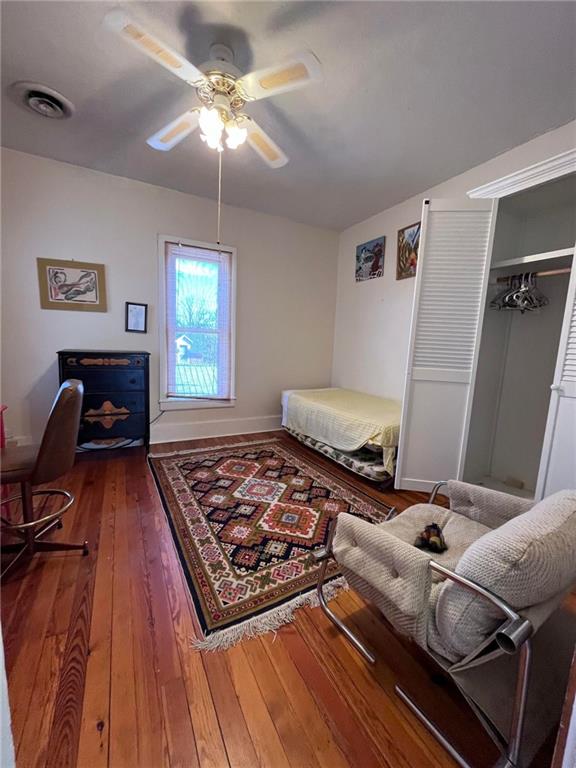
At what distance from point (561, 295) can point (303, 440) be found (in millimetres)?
2452

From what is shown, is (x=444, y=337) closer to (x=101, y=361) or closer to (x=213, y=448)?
(x=213, y=448)

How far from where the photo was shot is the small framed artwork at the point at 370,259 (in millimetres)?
3424

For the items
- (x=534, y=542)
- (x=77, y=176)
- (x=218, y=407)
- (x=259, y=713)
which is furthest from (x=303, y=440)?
(x=77, y=176)

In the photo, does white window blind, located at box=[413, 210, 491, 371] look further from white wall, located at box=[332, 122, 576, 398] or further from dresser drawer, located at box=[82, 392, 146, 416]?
dresser drawer, located at box=[82, 392, 146, 416]

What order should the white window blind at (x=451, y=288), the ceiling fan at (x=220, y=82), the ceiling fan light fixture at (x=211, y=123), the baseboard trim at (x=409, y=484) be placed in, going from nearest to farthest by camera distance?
1. the ceiling fan at (x=220, y=82)
2. the ceiling fan light fixture at (x=211, y=123)
3. the white window blind at (x=451, y=288)
4. the baseboard trim at (x=409, y=484)

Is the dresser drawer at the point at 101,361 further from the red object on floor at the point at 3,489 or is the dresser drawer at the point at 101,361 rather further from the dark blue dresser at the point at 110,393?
the red object on floor at the point at 3,489

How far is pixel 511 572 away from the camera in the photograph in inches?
28.7

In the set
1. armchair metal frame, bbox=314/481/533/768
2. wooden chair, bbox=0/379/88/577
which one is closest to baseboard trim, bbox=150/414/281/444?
wooden chair, bbox=0/379/88/577

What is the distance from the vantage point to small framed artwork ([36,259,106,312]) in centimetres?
274

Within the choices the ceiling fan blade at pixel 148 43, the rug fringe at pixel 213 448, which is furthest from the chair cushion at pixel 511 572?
the rug fringe at pixel 213 448

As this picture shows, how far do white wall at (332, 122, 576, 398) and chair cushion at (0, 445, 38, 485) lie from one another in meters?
3.05

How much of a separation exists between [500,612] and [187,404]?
125 inches

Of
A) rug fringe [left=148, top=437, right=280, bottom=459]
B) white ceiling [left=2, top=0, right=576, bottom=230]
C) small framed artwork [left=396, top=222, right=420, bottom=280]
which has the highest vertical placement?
white ceiling [left=2, top=0, right=576, bottom=230]

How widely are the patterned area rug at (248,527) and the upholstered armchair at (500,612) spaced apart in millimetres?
532
